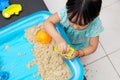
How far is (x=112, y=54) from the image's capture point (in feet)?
3.86

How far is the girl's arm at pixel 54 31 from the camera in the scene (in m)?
0.75

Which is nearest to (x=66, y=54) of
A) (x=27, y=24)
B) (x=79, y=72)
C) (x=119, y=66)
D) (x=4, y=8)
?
(x=79, y=72)

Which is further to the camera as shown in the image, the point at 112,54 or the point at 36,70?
the point at 112,54

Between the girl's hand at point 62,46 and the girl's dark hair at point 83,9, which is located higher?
the girl's dark hair at point 83,9

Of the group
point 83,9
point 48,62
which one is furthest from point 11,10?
point 83,9

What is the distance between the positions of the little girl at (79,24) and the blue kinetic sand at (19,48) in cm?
4

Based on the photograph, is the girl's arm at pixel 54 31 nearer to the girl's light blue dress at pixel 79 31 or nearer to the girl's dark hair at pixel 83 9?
the girl's light blue dress at pixel 79 31

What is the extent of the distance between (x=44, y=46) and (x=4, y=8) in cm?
23

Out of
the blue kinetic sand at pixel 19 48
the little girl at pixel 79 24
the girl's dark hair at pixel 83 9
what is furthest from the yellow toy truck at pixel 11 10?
the girl's dark hair at pixel 83 9

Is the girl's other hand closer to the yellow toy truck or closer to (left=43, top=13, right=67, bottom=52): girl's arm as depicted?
(left=43, top=13, right=67, bottom=52): girl's arm

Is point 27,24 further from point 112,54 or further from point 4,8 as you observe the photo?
point 112,54

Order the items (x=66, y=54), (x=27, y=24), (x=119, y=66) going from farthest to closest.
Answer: (x=119, y=66)
(x=27, y=24)
(x=66, y=54)

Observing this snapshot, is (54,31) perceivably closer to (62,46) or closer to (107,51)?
(62,46)

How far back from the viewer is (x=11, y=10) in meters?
0.90
